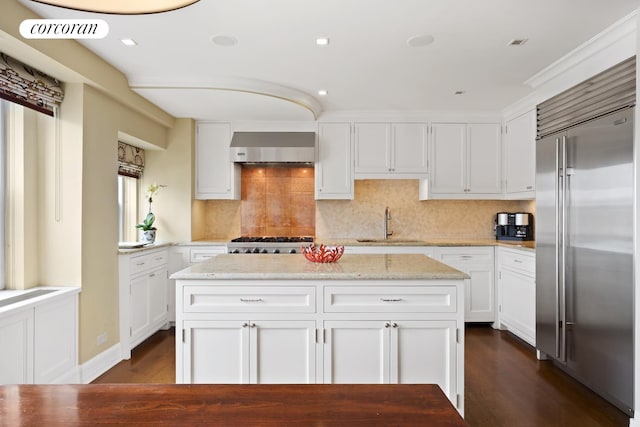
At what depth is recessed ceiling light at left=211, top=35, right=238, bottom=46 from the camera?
249 centimetres

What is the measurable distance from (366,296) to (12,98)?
2510mm

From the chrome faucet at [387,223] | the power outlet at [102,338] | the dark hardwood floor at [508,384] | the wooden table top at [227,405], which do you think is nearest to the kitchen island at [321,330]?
the dark hardwood floor at [508,384]

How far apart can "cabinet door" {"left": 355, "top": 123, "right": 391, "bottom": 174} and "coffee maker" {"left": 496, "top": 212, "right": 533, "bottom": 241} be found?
4.87 ft

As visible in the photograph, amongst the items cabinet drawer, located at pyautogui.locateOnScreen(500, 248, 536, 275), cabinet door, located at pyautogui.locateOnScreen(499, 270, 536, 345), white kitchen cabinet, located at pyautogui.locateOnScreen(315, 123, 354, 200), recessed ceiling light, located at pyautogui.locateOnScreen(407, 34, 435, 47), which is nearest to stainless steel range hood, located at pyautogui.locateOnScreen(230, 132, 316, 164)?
→ white kitchen cabinet, located at pyautogui.locateOnScreen(315, 123, 354, 200)

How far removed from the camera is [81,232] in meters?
2.71

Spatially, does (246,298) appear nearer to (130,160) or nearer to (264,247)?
(264,247)

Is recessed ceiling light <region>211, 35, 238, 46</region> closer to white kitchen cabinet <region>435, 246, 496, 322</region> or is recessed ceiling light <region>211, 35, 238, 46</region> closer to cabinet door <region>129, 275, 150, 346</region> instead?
cabinet door <region>129, 275, 150, 346</region>

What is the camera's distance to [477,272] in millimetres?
4020

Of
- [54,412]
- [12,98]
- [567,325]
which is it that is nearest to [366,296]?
[54,412]

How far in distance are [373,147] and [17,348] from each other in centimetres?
360

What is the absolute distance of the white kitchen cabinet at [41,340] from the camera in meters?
2.10

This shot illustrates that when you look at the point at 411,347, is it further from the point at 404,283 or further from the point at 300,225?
the point at 300,225

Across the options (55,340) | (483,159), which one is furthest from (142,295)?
(483,159)

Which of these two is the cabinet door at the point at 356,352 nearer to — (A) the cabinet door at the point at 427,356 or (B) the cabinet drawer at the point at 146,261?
(A) the cabinet door at the point at 427,356
